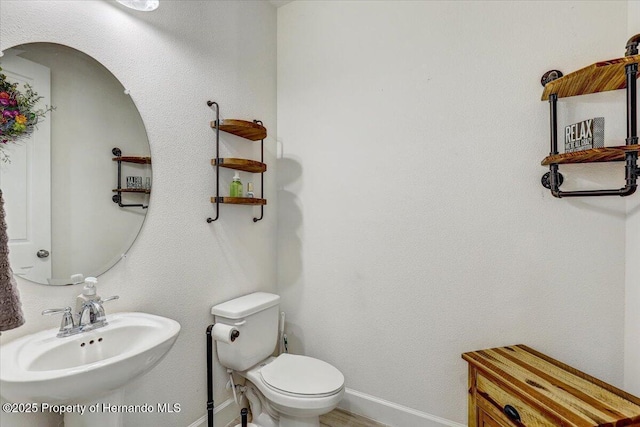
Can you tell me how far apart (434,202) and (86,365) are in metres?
1.66

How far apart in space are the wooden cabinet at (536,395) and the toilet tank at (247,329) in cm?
109

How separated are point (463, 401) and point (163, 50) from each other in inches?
94.1

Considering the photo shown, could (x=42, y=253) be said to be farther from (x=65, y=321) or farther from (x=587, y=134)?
(x=587, y=134)

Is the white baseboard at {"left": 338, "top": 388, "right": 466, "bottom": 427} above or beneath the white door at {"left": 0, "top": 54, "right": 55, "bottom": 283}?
beneath

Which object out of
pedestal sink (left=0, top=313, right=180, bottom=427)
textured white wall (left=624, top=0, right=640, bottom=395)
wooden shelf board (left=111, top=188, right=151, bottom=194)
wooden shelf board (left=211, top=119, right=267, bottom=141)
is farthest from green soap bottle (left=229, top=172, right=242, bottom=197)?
textured white wall (left=624, top=0, right=640, bottom=395)

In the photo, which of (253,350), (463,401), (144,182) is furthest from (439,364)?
(144,182)

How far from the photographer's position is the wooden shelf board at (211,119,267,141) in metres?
1.74

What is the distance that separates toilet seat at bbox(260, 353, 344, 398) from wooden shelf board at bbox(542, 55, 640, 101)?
1.71m

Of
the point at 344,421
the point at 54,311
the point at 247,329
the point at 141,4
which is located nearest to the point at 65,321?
the point at 54,311

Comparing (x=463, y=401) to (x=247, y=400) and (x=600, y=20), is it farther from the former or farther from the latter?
(x=600, y=20)

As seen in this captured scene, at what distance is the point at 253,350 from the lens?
5.81ft

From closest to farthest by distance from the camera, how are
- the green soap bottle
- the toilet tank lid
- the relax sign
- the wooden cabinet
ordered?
1. the wooden cabinet
2. the relax sign
3. the toilet tank lid
4. the green soap bottle

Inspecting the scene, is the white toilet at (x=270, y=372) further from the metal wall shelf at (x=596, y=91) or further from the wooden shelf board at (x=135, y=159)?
the metal wall shelf at (x=596, y=91)

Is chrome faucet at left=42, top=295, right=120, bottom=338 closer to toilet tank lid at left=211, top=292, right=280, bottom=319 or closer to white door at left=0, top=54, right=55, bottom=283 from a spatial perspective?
white door at left=0, top=54, right=55, bottom=283
